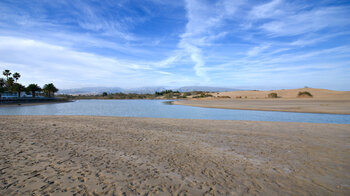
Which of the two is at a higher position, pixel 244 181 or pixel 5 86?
pixel 5 86

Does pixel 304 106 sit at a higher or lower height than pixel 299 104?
lower

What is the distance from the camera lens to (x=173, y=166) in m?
5.99

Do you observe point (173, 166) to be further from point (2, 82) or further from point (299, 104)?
point (2, 82)

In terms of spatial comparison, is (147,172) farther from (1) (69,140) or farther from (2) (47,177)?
(1) (69,140)

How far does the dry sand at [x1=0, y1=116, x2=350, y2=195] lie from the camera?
451 centimetres

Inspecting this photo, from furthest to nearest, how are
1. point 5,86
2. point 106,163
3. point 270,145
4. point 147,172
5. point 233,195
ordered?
point 5,86 < point 270,145 < point 106,163 < point 147,172 < point 233,195

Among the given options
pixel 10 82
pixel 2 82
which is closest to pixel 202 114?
pixel 10 82

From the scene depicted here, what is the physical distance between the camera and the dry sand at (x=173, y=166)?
4.51 metres

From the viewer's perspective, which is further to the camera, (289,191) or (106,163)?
(106,163)

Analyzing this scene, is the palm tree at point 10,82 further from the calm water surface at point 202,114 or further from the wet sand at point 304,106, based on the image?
the wet sand at point 304,106

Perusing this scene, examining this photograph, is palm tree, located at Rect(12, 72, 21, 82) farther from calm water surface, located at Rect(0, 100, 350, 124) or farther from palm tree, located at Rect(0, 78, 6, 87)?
calm water surface, located at Rect(0, 100, 350, 124)

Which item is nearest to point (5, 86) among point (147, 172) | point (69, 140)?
point (69, 140)

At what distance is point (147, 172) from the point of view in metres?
5.48

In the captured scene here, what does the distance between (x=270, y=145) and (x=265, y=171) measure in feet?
11.1
